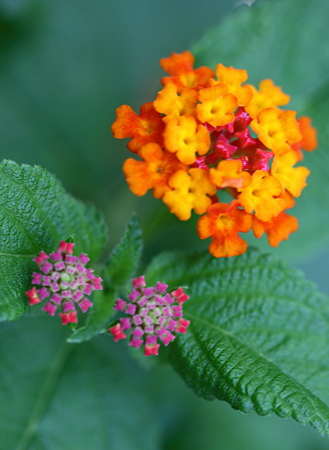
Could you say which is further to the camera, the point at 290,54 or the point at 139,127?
the point at 290,54

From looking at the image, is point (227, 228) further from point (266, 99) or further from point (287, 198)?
point (266, 99)

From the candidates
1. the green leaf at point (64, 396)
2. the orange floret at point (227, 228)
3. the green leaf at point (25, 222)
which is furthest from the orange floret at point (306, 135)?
the green leaf at point (64, 396)

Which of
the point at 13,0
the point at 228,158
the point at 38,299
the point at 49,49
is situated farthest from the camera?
the point at 49,49

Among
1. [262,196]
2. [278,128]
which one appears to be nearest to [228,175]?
[262,196]

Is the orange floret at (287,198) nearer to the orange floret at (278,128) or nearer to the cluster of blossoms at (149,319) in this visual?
the orange floret at (278,128)

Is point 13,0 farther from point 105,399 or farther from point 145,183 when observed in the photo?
point 105,399

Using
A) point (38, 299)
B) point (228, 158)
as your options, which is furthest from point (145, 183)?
point (38, 299)

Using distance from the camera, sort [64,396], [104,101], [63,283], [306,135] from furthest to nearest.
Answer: [104,101], [64,396], [306,135], [63,283]
